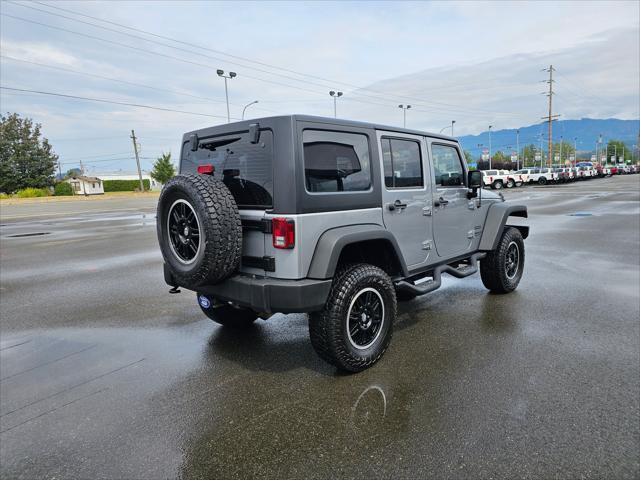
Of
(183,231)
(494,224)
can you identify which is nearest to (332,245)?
(183,231)

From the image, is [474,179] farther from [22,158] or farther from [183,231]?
[22,158]

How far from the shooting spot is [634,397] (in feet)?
9.89

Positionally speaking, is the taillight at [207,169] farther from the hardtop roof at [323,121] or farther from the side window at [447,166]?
the side window at [447,166]

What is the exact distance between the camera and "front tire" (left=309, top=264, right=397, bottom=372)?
10.8 feet

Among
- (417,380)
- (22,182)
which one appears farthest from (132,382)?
(22,182)

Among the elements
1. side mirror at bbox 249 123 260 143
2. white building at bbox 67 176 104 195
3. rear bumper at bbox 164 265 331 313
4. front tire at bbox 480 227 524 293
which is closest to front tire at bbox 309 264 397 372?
rear bumper at bbox 164 265 331 313

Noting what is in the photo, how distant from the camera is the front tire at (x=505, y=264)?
17.9 feet

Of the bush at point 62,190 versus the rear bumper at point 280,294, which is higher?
the bush at point 62,190

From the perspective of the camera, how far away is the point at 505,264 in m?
5.59

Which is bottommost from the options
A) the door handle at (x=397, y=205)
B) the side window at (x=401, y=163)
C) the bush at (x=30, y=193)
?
the door handle at (x=397, y=205)

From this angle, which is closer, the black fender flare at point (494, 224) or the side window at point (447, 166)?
the side window at point (447, 166)

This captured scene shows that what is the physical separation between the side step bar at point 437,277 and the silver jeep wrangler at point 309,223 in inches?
0.8

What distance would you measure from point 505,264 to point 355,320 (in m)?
3.01

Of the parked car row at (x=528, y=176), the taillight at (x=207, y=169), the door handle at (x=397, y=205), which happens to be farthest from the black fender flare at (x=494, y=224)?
the parked car row at (x=528, y=176)
